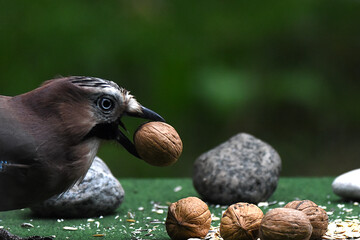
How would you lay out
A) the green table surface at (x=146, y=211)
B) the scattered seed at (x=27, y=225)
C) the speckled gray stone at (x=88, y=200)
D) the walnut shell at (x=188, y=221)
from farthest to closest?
the speckled gray stone at (x=88, y=200) < the scattered seed at (x=27, y=225) < the green table surface at (x=146, y=211) < the walnut shell at (x=188, y=221)

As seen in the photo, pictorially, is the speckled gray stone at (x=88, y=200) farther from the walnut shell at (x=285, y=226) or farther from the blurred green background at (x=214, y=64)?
the blurred green background at (x=214, y=64)

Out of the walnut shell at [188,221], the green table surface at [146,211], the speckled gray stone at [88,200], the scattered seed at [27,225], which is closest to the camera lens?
the walnut shell at [188,221]

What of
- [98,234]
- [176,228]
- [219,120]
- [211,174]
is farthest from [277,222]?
[219,120]

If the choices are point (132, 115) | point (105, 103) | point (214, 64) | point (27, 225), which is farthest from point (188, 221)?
point (214, 64)

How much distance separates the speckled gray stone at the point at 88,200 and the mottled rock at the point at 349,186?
1319 millimetres

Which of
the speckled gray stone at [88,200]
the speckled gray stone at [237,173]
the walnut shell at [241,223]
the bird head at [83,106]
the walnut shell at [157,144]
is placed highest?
the bird head at [83,106]

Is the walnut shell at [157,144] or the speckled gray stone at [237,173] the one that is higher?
the walnut shell at [157,144]

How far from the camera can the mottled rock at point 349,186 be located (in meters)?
4.57

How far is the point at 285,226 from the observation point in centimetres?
340

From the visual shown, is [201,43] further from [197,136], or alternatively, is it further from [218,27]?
[197,136]

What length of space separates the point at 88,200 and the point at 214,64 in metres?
3.82

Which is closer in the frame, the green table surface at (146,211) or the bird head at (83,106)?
the bird head at (83,106)

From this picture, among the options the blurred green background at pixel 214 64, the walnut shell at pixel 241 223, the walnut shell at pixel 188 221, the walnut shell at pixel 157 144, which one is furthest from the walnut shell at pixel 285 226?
the blurred green background at pixel 214 64

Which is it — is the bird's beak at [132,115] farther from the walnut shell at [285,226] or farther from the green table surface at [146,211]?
the walnut shell at [285,226]
